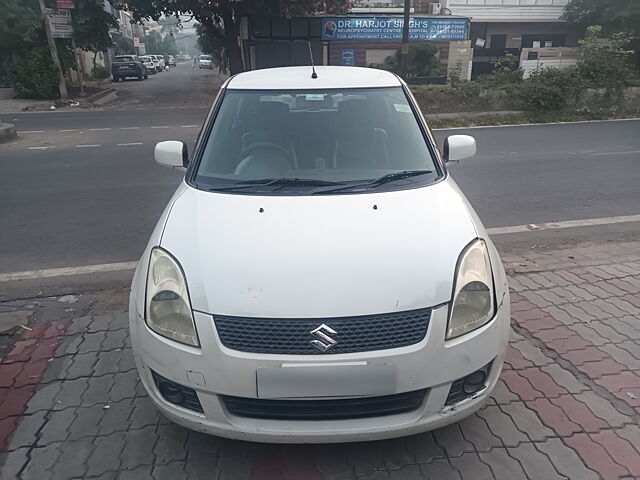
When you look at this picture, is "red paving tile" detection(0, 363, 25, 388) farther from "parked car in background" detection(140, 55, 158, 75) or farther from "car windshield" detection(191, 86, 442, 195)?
"parked car in background" detection(140, 55, 158, 75)

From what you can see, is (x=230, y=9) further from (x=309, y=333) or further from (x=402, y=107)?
(x=309, y=333)

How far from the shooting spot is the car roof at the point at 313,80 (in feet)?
11.6

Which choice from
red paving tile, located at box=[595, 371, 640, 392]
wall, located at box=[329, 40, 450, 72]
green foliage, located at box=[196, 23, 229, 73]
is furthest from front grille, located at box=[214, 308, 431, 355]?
green foliage, located at box=[196, 23, 229, 73]

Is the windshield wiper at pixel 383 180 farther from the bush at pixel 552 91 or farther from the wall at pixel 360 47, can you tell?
the wall at pixel 360 47

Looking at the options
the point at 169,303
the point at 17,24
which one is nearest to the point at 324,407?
the point at 169,303

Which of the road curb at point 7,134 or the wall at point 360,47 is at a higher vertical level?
the wall at point 360,47

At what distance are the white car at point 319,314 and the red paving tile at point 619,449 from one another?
2.43 feet

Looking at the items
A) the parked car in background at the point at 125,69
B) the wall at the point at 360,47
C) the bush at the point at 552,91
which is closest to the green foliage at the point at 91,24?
the wall at the point at 360,47

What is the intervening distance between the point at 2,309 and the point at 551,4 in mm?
33302

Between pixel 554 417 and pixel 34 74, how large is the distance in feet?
79.2

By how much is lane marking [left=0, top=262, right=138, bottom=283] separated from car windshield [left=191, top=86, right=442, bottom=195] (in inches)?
80.5

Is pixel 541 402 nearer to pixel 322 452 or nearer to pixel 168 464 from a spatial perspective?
pixel 322 452

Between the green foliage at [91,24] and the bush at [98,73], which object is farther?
the bush at [98,73]

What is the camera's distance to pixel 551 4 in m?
29.5
